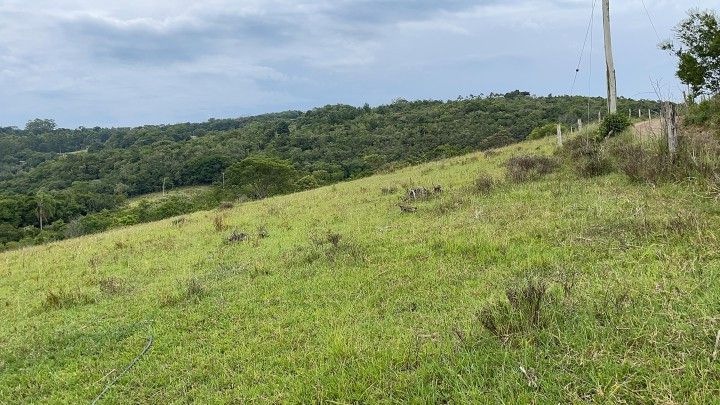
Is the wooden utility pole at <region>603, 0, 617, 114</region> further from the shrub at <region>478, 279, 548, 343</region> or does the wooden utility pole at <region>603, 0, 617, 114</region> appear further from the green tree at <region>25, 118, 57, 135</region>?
the green tree at <region>25, 118, 57, 135</region>

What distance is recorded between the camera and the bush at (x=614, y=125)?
1779 cm

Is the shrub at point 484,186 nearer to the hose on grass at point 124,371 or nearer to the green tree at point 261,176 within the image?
the hose on grass at point 124,371

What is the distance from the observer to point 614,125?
1798 cm

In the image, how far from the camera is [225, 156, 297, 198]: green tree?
48.2m

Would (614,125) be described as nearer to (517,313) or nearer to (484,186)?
(484,186)

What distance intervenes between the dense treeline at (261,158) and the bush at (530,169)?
2462 cm

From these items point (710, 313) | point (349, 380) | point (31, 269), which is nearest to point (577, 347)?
point (710, 313)

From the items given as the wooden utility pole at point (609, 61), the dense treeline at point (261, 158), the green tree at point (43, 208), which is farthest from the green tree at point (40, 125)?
the wooden utility pole at point (609, 61)

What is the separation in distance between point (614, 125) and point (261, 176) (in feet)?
120

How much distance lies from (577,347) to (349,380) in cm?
169

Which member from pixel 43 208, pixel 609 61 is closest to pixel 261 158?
pixel 43 208

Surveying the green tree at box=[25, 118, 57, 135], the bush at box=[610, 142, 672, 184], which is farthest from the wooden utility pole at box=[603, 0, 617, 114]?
the green tree at box=[25, 118, 57, 135]

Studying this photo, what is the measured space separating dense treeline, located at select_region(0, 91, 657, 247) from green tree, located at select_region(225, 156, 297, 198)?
10 centimetres

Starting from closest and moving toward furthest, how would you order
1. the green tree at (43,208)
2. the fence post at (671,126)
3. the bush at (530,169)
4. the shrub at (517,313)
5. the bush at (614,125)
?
the shrub at (517,313) < the fence post at (671,126) < the bush at (530,169) < the bush at (614,125) < the green tree at (43,208)
